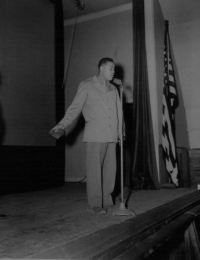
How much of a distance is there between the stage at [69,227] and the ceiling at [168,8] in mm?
3829

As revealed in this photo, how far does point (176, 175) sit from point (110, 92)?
2.31 m

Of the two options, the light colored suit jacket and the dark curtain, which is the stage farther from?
the dark curtain

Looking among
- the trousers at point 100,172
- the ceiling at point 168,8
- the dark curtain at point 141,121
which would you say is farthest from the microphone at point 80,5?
the trousers at point 100,172

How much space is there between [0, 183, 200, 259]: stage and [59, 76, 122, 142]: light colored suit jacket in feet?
2.23

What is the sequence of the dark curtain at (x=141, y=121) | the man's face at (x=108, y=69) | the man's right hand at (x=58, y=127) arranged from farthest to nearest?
the dark curtain at (x=141, y=121)
the man's face at (x=108, y=69)
the man's right hand at (x=58, y=127)

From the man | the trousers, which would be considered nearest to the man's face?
the man

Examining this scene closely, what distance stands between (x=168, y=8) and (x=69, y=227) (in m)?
4.95

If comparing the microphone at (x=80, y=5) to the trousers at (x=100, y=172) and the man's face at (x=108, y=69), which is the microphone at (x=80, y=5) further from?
the trousers at (x=100, y=172)

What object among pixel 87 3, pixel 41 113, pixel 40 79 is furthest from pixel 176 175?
pixel 87 3

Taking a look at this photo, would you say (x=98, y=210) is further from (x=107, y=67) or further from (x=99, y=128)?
(x=107, y=67)

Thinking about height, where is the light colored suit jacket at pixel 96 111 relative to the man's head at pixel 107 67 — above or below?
below

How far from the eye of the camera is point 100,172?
8.67 feet

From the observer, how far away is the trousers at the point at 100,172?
261 cm

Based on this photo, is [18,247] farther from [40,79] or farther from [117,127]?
[40,79]
